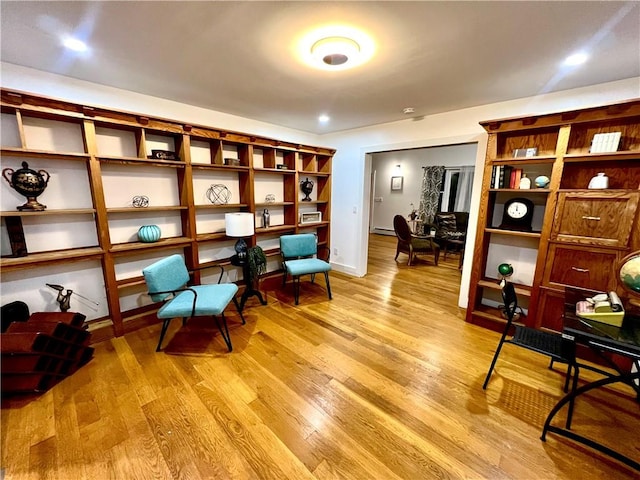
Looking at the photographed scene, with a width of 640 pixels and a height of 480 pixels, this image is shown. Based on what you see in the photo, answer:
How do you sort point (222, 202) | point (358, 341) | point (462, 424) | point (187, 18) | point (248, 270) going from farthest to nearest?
point (222, 202) → point (248, 270) → point (358, 341) → point (462, 424) → point (187, 18)

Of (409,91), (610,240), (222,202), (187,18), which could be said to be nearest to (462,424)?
(610,240)

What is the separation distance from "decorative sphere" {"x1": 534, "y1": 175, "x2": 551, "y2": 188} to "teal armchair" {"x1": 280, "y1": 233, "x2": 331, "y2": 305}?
2.39m

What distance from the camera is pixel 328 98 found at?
2775 millimetres

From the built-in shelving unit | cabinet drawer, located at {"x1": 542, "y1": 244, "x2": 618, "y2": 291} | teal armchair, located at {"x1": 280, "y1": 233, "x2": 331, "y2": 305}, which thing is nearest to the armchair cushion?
the built-in shelving unit

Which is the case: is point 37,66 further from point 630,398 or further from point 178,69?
point 630,398

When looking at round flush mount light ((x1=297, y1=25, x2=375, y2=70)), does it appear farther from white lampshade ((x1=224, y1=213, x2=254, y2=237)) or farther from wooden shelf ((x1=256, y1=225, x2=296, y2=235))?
wooden shelf ((x1=256, y1=225, x2=296, y2=235))

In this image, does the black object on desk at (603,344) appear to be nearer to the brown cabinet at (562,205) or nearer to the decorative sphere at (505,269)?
the brown cabinet at (562,205)

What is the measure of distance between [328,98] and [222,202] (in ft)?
6.00

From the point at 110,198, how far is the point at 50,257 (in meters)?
0.73

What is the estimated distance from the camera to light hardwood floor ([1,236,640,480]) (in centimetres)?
138

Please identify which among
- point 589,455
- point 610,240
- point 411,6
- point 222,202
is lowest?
point 589,455

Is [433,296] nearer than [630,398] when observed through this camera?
No

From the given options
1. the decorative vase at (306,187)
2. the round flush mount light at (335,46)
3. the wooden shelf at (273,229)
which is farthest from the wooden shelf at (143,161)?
the decorative vase at (306,187)

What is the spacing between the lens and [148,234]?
8.68ft
